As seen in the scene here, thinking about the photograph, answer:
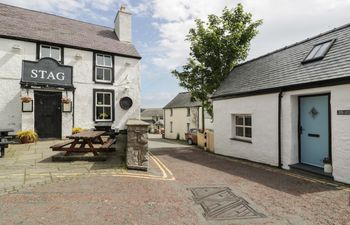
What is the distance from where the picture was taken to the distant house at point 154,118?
6448cm

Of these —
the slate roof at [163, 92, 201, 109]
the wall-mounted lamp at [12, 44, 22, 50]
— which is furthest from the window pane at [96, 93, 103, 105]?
the slate roof at [163, 92, 201, 109]

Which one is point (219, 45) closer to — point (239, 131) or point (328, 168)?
point (239, 131)

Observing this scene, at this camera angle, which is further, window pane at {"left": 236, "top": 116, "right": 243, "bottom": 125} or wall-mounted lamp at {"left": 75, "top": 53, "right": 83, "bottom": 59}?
wall-mounted lamp at {"left": 75, "top": 53, "right": 83, "bottom": 59}

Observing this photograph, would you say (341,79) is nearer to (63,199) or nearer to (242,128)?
(242,128)

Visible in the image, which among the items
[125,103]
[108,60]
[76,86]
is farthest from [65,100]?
[108,60]

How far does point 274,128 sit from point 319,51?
343cm

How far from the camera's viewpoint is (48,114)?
13.2 metres

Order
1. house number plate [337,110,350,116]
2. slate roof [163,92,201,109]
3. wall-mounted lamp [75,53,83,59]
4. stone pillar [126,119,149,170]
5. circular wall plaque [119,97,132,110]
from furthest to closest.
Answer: slate roof [163,92,201,109], circular wall plaque [119,97,132,110], wall-mounted lamp [75,53,83,59], stone pillar [126,119,149,170], house number plate [337,110,350,116]

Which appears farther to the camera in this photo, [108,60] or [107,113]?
[108,60]

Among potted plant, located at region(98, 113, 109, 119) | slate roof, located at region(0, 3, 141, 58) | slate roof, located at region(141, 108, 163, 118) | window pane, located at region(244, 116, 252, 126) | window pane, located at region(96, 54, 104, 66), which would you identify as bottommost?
window pane, located at region(244, 116, 252, 126)

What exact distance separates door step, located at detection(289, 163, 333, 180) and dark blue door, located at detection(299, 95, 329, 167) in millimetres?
268

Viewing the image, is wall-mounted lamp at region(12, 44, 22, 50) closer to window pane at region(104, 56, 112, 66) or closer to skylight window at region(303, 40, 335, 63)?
window pane at region(104, 56, 112, 66)

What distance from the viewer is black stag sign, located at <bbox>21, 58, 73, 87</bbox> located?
12.5 meters

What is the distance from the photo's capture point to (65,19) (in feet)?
54.4
